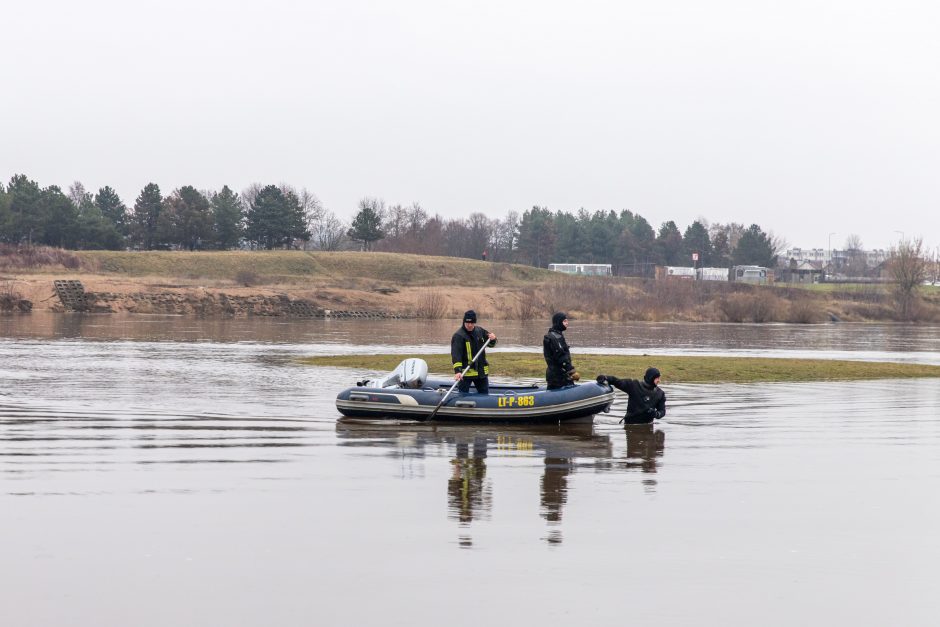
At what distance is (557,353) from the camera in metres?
19.8

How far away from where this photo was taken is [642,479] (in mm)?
14391

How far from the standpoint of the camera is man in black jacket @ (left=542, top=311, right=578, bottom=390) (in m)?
19.7

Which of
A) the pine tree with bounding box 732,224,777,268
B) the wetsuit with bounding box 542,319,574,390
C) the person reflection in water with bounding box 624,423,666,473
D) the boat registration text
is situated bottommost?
the person reflection in water with bounding box 624,423,666,473

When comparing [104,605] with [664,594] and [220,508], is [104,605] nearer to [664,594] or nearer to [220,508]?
[220,508]

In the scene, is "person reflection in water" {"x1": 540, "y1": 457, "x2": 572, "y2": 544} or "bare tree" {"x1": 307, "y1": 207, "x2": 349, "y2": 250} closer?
"person reflection in water" {"x1": 540, "y1": 457, "x2": 572, "y2": 544}

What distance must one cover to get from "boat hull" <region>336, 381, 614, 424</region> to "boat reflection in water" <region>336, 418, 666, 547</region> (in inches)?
7.8

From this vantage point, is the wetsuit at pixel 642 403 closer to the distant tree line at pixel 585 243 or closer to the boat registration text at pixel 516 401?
the boat registration text at pixel 516 401

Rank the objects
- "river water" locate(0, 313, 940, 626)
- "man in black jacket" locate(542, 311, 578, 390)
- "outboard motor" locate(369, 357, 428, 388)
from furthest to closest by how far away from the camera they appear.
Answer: "outboard motor" locate(369, 357, 428, 388) < "man in black jacket" locate(542, 311, 578, 390) < "river water" locate(0, 313, 940, 626)

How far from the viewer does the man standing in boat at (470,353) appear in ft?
64.8

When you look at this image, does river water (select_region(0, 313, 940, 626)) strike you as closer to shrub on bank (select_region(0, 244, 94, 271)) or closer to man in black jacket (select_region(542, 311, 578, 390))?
man in black jacket (select_region(542, 311, 578, 390))

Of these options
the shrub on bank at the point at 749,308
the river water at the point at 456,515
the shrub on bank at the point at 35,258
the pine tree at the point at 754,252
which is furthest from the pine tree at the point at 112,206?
the river water at the point at 456,515

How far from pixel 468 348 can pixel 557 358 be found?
62.8 inches

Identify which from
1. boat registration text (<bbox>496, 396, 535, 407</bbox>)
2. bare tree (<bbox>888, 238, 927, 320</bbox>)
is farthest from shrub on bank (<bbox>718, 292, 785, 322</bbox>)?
boat registration text (<bbox>496, 396, 535, 407</bbox>)

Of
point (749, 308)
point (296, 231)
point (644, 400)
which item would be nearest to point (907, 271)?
point (749, 308)
